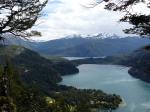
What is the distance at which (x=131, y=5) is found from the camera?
77.5 feet

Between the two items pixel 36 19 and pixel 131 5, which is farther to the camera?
pixel 36 19

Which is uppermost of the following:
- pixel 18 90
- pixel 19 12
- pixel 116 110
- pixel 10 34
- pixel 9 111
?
pixel 19 12

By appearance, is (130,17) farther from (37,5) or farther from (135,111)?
(135,111)

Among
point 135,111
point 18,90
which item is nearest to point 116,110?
point 135,111

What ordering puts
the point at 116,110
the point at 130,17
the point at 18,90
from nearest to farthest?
the point at 130,17 → the point at 18,90 → the point at 116,110

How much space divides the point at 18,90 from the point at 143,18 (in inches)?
1915

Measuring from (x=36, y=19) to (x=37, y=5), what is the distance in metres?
1.00

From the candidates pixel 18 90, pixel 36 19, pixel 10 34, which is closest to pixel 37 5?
pixel 36 19

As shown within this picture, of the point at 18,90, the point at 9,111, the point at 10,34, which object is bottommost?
Answer: the point at 18,90

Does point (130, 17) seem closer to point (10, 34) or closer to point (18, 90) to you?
point (10, 34)

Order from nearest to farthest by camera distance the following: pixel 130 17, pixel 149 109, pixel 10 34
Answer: pixel 130 17, pixel 10 34, pixel 149 109

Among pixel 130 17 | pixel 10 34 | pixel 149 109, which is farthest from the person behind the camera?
pixel 149 109

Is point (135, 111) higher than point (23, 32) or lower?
lower

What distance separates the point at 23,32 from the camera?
26.6m
